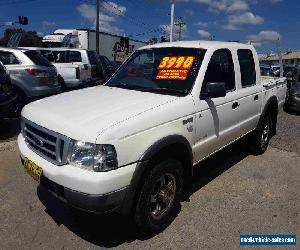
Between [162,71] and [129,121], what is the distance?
1.37 metres

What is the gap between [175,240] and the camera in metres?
3.49

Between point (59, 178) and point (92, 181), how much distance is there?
36 cm

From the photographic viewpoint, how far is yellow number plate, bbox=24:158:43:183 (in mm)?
3217

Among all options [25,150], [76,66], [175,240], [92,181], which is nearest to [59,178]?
[92,181]

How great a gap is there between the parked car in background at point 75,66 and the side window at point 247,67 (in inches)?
327

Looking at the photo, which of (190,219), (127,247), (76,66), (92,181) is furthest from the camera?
(76,66)

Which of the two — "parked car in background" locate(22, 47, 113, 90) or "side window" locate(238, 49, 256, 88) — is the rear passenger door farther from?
"parked car in background" locate(22, 47, 113, 90)

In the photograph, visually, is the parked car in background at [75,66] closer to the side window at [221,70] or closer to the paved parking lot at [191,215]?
the paved parking lot at [191,215]

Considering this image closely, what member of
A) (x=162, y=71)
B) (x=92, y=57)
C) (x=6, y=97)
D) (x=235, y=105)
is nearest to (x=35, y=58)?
(x=6, y=97)

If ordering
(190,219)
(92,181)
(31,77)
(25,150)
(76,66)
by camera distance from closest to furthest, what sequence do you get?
(92,181), (25,150), (190,219), (31,77), (76,66)

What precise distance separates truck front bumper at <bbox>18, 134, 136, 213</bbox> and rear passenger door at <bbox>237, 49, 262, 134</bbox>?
8.43 ft

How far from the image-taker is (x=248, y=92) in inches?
200

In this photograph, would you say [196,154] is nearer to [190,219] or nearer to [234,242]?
[190,219]

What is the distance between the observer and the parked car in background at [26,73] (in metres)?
8.43
